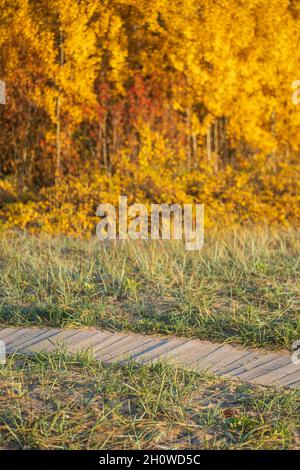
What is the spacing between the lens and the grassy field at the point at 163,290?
4.47 metres

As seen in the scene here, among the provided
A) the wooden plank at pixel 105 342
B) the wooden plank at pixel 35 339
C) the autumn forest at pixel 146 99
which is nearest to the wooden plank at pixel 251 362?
the wooden plank at pixel 105 342

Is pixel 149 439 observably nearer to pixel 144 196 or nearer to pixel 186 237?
pixel 186 237

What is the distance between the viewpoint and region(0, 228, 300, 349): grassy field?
176 inches

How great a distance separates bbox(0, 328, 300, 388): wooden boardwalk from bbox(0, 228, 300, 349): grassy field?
140mm

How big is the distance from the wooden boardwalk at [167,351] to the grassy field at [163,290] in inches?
5.5

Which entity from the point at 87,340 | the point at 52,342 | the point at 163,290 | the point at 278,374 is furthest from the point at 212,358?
the point at 163,290

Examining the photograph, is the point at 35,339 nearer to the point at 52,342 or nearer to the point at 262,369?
the point at 52,342

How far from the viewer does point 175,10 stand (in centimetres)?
849

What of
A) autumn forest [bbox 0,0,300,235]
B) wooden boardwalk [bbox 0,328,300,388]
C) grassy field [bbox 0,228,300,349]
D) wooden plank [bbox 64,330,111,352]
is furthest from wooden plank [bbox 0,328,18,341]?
autumn forest [bbox 0,0,300,235]

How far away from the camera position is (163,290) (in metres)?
5.14

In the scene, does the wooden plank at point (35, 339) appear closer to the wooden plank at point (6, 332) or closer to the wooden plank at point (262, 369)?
the wooden plank at point (6, 332)

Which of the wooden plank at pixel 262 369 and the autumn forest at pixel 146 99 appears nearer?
the wooden plank at pixel 262 369

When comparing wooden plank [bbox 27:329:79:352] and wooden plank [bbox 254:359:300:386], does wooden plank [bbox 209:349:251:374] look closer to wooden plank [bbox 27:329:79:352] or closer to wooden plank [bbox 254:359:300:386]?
wooden plank [bbox 254:359:300:386]
